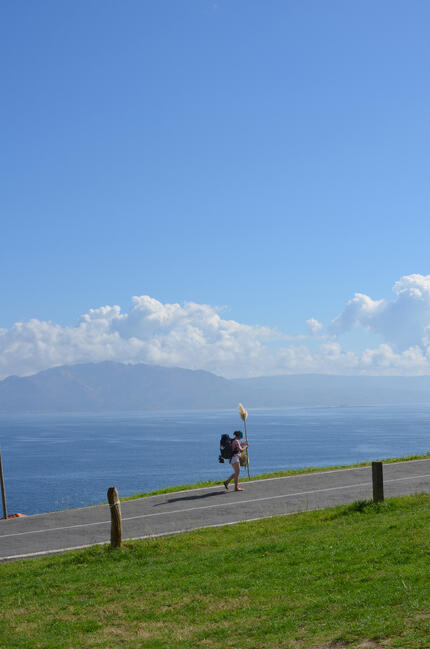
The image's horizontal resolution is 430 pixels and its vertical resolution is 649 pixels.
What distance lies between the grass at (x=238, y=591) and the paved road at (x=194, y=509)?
6.26 ft

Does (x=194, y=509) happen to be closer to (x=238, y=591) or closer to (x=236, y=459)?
(x=236, y=459)

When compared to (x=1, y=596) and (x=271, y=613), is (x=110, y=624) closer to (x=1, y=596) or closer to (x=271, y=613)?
(x=271, y=613)

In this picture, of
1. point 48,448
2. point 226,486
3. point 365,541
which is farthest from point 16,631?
point 48,448

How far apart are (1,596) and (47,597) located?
3.19 ft

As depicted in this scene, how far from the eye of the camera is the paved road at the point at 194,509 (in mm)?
16375

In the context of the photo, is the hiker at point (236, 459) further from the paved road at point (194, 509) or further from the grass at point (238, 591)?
the grass at point (238, 591)

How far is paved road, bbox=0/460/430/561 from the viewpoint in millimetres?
16375

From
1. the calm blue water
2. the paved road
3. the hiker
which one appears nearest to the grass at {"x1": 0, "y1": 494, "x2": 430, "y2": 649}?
the paved road

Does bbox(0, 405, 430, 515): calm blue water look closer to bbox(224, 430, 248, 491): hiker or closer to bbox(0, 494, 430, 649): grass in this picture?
bbox(224, 430, 248, 491): hiker

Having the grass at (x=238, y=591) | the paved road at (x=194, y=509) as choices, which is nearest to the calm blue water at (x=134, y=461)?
the paved road at (x=194, y=509)

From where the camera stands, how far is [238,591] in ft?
33.9

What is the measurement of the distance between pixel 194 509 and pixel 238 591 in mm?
8961

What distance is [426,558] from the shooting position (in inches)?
415

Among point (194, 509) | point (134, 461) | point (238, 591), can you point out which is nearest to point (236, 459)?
point (194, 509)
